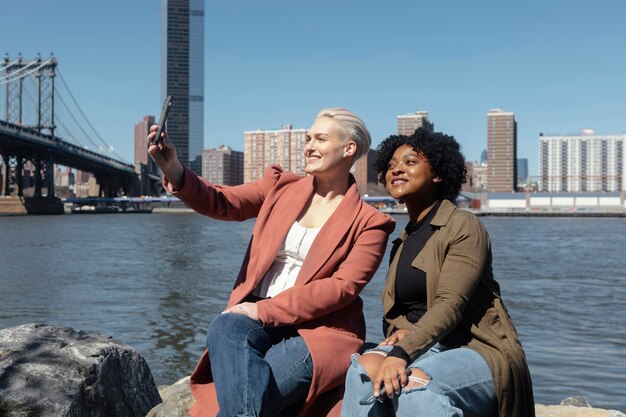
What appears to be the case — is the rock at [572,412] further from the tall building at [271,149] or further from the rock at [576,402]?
the tall building at [271,149]

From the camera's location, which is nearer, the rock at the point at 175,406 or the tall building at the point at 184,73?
the rock at the point at 175,406

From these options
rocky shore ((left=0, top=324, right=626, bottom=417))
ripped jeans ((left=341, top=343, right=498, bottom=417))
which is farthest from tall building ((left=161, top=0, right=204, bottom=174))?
ripped jeans ((left=341, top=343, right=498, bottom=417))

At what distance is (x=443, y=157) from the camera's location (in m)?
2.12

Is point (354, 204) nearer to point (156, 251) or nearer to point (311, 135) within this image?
point (311, 135)

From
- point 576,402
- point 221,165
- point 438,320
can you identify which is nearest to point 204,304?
point 576,402

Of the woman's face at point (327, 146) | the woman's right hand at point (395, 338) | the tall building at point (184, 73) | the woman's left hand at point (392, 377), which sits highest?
the tall building at point (184, 73)

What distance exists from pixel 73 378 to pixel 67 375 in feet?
0.06

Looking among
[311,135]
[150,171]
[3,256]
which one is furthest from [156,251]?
[150,171]

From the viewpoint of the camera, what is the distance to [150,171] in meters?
81.9

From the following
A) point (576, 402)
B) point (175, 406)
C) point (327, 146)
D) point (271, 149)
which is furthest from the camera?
point (271, 149)

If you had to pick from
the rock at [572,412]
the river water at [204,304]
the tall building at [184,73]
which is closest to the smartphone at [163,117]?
the rock at [572,412]

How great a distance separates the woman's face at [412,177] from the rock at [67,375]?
1.08 meters

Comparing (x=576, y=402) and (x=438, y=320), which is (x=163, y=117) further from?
(x=576, y=402)

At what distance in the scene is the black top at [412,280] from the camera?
1.95 m
